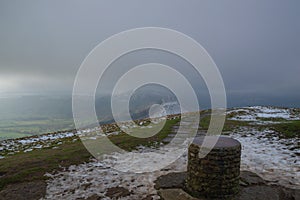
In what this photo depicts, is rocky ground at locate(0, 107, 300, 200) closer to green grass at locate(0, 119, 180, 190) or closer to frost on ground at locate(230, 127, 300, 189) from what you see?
frost on ground at locate(230, 127, 300, 189)

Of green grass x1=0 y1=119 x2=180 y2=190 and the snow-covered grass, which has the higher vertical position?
the snow-covered grass

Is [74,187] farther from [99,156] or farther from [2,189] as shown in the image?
[99,156]

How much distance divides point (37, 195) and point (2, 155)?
9.28 meters

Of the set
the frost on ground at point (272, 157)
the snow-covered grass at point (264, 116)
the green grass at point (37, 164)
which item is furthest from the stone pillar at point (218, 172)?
the snow-covered grass at point (264, 116)

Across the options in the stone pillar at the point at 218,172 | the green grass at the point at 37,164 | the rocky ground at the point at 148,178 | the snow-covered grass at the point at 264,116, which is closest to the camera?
the stone pillar at the point at 218,172

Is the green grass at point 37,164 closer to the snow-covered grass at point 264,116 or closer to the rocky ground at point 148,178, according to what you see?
the rocky ground at point 148,178

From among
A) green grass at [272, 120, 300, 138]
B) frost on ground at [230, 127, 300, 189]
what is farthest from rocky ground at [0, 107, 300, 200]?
green grass at [272, 120, 300, 138]

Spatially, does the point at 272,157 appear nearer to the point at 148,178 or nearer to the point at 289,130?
the point at 289,130

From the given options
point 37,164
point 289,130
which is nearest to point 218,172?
point 37,164

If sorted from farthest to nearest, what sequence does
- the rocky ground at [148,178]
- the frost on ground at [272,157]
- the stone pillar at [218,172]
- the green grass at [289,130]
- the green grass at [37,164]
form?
the green grass at [289,130] → the green grass at [37,164] → the frost on ground at [272,157] → the rocky ground at [148,178] → the stone pillar at [218,172]

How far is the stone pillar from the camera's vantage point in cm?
701

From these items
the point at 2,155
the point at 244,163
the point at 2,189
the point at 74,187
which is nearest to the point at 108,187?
the point at 74,187

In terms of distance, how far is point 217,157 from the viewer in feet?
22.9

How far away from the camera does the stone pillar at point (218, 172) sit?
7.01 metres
